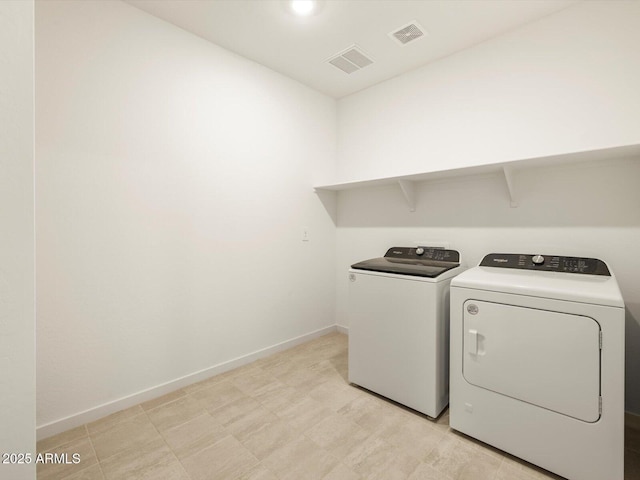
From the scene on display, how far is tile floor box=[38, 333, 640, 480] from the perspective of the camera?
1350mm

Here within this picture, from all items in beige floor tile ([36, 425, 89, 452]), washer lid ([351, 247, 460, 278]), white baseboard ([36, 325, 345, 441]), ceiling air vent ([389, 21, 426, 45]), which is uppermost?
ceiling air vent ([389, 21, 426, 45])

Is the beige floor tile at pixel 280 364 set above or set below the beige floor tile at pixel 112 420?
above

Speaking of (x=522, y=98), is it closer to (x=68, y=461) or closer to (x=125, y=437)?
(x=125, y=437)

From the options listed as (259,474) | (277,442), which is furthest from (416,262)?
(259,474)

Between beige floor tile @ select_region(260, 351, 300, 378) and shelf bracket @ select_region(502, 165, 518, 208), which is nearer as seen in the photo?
shelf bracket @ select_region(502, 165, 518, 208)

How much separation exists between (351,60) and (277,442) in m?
2.71

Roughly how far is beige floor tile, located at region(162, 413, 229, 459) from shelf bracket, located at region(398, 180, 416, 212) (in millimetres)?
2063

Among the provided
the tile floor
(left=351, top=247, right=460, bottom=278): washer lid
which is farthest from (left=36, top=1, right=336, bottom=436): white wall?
(left=351, top=247, right=460, bottom=278): washer lid

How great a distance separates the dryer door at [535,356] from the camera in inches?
48.8

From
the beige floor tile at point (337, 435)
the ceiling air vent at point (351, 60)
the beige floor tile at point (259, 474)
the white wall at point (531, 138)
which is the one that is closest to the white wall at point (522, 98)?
the white wall at point (531, 138)

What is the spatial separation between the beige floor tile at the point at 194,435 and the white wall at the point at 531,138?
1.89 meters

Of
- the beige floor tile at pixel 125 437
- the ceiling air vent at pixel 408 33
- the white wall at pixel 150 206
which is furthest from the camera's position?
the ceiling air vent at pixel 408 33

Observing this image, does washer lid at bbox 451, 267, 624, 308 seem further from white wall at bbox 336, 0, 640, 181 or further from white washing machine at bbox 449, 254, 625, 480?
white wall at bbox 336, 0, 640, 181

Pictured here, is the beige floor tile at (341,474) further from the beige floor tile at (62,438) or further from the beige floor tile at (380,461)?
the beige floor tile at (62,438)
